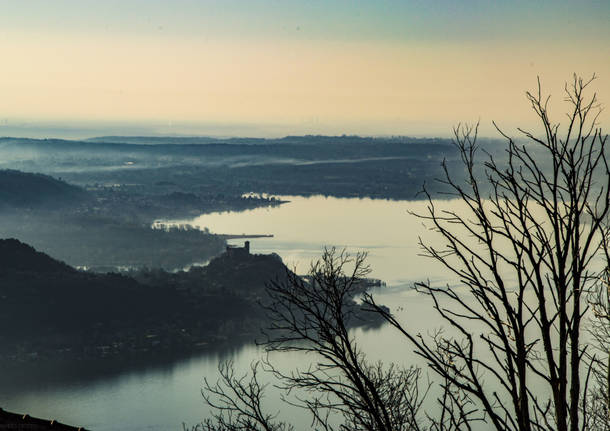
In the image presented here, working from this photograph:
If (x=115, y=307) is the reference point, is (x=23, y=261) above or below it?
above

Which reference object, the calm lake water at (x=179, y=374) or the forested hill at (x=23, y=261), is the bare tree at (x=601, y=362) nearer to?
the calm lake water at (x=179, y=374)

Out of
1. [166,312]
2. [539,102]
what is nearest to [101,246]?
[166,312]

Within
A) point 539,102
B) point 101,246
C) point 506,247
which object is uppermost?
point 539,102

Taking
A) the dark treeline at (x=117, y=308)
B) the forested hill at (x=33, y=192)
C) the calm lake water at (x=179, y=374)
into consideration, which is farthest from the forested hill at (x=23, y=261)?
the forested hill at (x=33, y=192)

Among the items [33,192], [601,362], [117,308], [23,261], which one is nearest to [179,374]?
[117,308]

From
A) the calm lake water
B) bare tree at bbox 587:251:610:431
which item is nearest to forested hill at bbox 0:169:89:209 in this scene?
the calm lake water

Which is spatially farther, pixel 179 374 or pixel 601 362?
pixel 179 374

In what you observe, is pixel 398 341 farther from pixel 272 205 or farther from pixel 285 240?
pixel 272 205

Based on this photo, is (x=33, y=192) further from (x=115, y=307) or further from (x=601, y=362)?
(x=601, y=362)

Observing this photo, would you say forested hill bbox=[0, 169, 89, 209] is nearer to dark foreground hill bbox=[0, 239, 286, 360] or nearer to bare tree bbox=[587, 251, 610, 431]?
dark foreground hill bbox=[0, 239, 286, 360]
